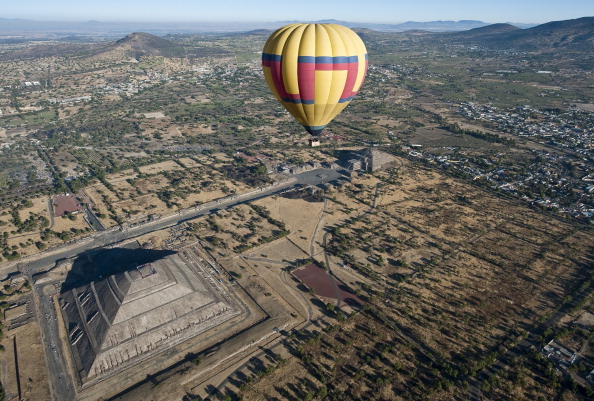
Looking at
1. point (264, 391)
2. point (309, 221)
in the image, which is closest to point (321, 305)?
point (264, 391)

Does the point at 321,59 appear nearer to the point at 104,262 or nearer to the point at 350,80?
the point at 350,80

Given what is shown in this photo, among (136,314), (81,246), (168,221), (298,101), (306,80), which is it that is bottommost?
(81,246)

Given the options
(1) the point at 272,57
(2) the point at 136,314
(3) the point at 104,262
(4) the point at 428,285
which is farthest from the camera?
(3) the point at 104,262

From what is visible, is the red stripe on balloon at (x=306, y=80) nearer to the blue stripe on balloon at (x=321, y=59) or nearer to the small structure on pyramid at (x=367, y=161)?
the blue stripe on balloon at (x=321, y=59)

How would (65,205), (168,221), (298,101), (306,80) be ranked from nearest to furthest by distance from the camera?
1. (306,80)
2. (298,101)
3. (168,221)
4. (65,205)

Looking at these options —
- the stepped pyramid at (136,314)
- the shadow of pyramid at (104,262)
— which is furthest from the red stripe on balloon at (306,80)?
the shadow of pyramid at (104,262)

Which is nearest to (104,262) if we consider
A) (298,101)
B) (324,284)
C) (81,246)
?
(81,246)

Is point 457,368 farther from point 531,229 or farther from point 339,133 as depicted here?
point 339,133

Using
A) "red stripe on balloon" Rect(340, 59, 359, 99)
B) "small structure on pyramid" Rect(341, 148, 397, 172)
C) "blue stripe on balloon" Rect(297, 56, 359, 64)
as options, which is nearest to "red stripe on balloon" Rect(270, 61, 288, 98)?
"blue stripe on balloon" Rect(297, 56, 359, 64)

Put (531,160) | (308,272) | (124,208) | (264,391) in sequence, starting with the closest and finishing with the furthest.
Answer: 1. (264,391)
2. (308,272)
3. (124,208)
4. (531,160)
